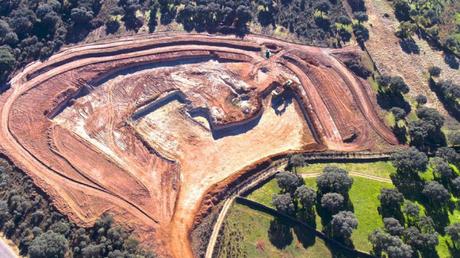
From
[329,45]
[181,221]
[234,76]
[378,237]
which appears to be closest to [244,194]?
[181,221]

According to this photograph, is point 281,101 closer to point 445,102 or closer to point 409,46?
point 445,102

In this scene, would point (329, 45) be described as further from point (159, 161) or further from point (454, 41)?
point (159, 161)

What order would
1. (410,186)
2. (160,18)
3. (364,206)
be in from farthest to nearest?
1. (160,18)
2. (410,186)
3. (364,206)

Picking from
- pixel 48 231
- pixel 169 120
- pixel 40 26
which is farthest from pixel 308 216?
pixel 40 26

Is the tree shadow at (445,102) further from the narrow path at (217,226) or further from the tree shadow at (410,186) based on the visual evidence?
the narrow path at (217,226)

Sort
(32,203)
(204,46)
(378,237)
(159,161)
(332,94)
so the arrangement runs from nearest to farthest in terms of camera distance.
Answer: (378,237), (32,203), (159,161), (332,94), (204,46)

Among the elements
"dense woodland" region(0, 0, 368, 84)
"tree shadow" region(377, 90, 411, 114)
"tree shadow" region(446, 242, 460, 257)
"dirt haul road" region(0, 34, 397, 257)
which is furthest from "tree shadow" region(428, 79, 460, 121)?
"tree shadow" region(446, 242, 460, 257)
